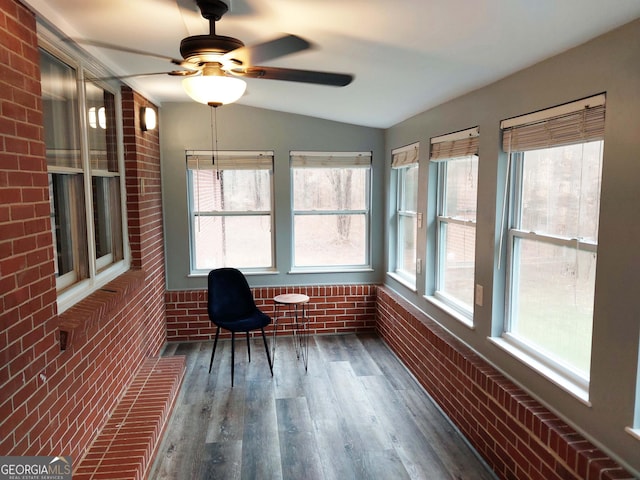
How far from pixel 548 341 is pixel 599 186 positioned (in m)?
0.88

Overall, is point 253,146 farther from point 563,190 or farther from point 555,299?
point 555,299

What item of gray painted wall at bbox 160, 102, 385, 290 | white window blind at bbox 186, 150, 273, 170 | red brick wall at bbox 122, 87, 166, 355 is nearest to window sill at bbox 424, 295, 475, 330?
gray painted wall at bbox 160, 102, 385, 290

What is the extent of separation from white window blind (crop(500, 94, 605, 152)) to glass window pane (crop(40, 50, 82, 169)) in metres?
2.48

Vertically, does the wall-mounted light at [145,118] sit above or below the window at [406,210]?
above

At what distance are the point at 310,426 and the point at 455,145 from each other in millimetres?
2244

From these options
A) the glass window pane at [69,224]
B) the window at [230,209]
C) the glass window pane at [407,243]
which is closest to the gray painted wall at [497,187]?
the window at [230,209]

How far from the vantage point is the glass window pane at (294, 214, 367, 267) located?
5.08 meters

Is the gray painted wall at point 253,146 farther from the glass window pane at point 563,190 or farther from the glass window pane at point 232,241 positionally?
the glass window pane at point 563,190

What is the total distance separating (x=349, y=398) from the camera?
359 centimetres

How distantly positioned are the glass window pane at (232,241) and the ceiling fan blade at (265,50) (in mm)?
3029

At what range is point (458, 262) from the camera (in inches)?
136

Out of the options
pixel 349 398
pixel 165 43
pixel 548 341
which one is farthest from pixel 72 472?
pixel 548 341

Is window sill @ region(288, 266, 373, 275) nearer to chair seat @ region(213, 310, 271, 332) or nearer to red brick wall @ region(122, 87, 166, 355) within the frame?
chair seat @ region(213, 310, 271, 332)

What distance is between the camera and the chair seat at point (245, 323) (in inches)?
151
